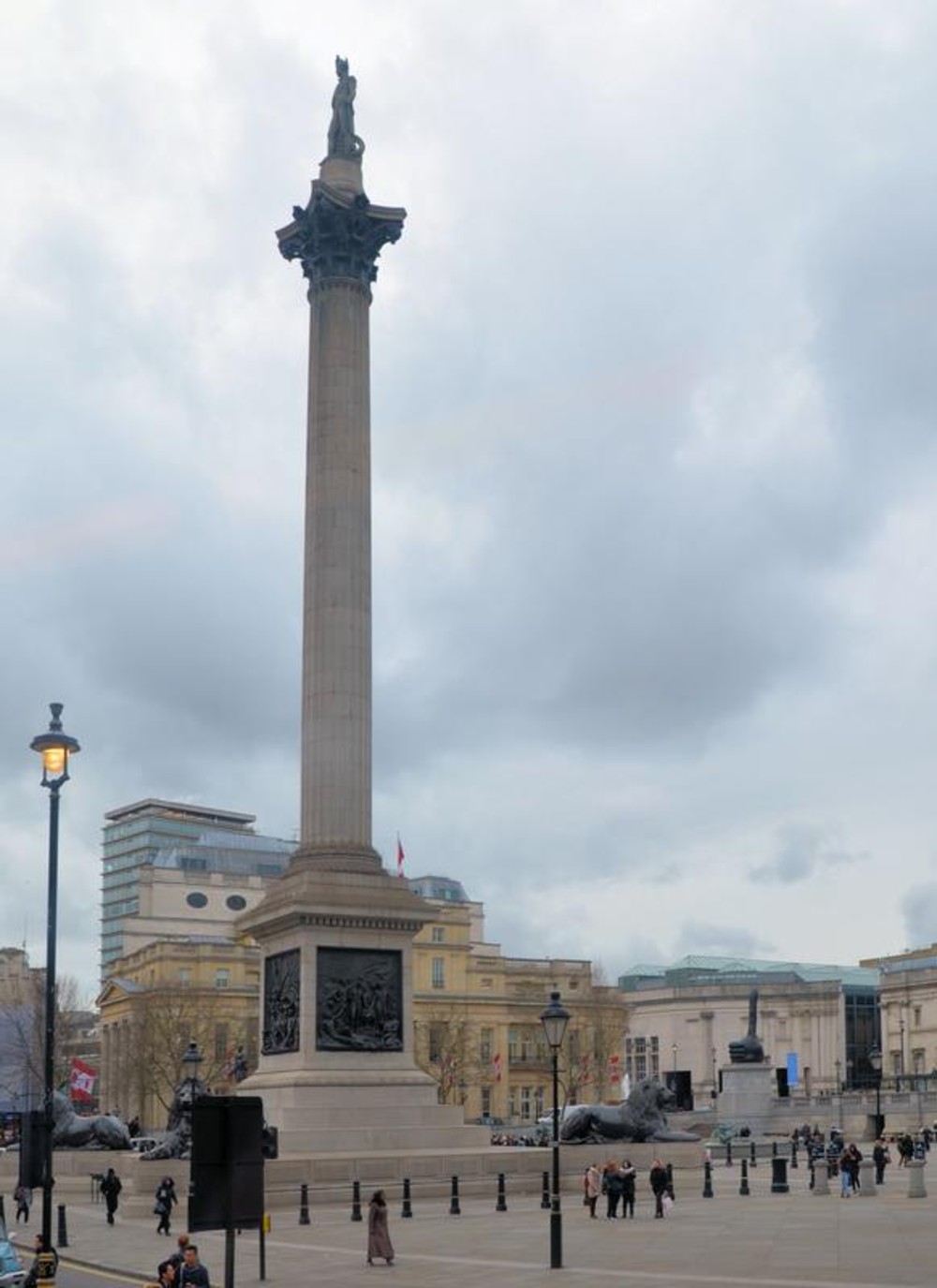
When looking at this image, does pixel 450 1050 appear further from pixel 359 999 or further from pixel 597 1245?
pixel 597 1245

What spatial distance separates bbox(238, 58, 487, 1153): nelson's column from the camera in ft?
179

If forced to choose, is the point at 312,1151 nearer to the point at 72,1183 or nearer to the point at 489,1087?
the point at 72,1183

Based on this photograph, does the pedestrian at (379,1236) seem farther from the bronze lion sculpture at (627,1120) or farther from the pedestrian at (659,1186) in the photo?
the bronze lion sculpture at (627,1120)

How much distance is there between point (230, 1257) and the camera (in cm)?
1764

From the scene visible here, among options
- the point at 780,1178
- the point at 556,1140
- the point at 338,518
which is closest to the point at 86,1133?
the point at 338,518

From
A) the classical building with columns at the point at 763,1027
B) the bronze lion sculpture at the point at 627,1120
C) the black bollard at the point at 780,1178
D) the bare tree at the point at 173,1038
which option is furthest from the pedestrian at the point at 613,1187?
the classical building with columns at the point at 763,1027

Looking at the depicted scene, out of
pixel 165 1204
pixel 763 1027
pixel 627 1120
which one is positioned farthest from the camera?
pixel 763 1027

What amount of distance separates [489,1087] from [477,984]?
25.3 ft

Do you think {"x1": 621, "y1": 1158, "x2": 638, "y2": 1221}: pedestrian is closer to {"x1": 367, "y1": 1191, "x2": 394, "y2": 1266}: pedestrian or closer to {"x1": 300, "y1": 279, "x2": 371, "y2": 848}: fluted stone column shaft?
{"x1": 367, "y1": 1191, "x2": 394, "y2": 1266}: pedestrian

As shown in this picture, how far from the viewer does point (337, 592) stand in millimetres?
61125

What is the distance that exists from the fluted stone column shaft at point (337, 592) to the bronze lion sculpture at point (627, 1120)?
11.6 m

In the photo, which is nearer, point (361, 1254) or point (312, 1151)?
point (361, 1254)

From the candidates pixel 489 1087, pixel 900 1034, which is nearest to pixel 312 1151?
pixel 489 1087

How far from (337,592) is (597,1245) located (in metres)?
29.8
